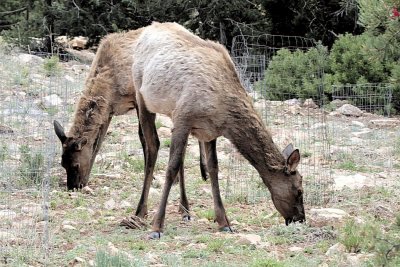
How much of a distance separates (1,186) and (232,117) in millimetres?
3530

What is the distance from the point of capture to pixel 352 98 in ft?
54.1

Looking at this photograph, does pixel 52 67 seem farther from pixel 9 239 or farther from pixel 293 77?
pixel 9 239

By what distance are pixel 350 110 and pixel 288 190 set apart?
8.02m

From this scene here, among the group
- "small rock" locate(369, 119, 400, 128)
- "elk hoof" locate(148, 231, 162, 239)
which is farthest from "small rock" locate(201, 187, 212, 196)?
"small rock" locate(369, 119, 400, 128)

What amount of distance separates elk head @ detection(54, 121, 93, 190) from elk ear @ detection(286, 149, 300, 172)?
3.30 m

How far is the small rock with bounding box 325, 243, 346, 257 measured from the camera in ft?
22.7

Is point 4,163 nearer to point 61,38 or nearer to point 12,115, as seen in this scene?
point 12,115

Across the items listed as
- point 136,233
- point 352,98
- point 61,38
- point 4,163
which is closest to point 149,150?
point 136,233

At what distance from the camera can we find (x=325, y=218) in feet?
26.3

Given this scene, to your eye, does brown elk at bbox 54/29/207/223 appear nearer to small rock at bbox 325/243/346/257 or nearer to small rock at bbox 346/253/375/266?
small rock at bbox 325/243/346/257

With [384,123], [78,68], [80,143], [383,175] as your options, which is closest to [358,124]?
[384,123]

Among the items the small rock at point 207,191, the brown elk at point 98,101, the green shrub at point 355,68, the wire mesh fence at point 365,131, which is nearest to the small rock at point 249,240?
the small rock at point 207,191

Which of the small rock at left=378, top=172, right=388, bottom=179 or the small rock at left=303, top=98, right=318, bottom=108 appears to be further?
the small rock at left=303, top=98, right=318, bottom=108

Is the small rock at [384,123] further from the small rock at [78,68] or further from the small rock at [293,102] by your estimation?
the small rock at [78,68]
